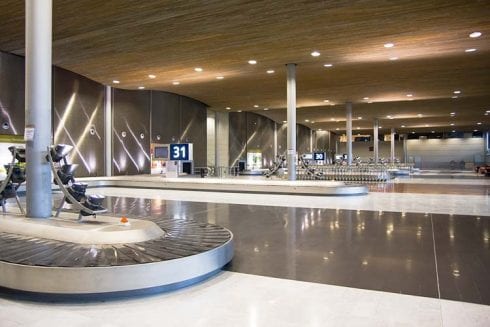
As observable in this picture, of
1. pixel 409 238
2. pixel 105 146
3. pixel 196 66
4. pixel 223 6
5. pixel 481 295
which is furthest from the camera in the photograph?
pixel 105 146

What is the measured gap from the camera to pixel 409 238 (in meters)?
5.96

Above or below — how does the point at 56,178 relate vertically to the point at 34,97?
below

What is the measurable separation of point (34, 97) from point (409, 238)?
5989mm

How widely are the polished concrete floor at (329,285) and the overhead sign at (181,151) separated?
9.38 m

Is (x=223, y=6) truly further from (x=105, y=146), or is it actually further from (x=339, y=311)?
(x=105, y=146)

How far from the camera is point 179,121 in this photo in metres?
24.5

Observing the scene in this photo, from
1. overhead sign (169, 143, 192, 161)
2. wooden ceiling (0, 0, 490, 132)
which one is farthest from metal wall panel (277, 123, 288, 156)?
overhead sign (169, 143, 192, 161)

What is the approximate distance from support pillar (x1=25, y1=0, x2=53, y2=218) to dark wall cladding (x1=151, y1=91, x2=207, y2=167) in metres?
17.1

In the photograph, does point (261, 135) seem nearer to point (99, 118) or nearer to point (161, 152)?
point (99, 118)

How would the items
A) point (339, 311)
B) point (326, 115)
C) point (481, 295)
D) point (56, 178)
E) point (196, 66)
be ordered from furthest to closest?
point (326, 115) → point (196, 66) → point (56, 178) → point (481, 295) → point (339, 311)

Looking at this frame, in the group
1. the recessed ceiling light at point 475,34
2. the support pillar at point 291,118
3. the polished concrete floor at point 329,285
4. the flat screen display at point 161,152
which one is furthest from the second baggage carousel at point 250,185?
the recessed ceiling light at point 475,34

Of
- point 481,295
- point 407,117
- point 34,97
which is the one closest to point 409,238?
point 481,295

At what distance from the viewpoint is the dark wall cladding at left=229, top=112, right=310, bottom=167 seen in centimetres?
3250

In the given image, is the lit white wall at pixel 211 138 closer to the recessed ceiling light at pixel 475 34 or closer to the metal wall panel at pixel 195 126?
the metal wall panel at pixel 195 126
